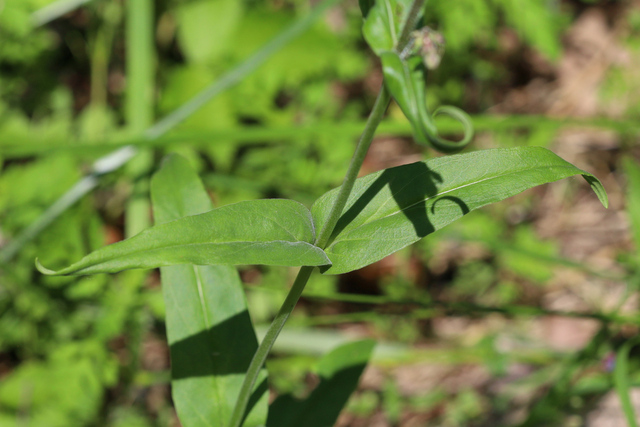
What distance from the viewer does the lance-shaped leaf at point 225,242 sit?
793 millimetres

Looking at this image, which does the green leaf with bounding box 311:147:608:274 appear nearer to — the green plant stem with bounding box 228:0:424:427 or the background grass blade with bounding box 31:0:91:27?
the green plant stem with bounding box 228:0:424:427

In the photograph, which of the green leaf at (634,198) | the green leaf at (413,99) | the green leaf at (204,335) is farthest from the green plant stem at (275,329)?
the green leaf at (634,198)

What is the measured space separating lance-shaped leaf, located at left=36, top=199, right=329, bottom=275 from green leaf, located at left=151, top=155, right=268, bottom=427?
33 cm

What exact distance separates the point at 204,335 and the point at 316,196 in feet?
4.49

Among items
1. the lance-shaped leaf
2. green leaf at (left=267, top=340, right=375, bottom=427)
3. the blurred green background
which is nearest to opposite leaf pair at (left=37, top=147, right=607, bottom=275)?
the lance-shaped leaf

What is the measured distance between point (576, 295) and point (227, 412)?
88.5 inches

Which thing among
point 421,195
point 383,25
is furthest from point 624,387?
point 383,25

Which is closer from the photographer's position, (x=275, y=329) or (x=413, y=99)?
(x=413, y=99)

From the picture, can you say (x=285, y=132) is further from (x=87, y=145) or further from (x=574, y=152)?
(x=574, y=152)

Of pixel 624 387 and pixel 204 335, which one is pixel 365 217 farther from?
pixel 624 387

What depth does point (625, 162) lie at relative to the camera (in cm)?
213

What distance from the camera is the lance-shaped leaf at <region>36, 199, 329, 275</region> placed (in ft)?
2.60

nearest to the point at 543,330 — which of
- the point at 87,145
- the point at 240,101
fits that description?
the point at 240,101

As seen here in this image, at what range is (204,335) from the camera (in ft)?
4.00
